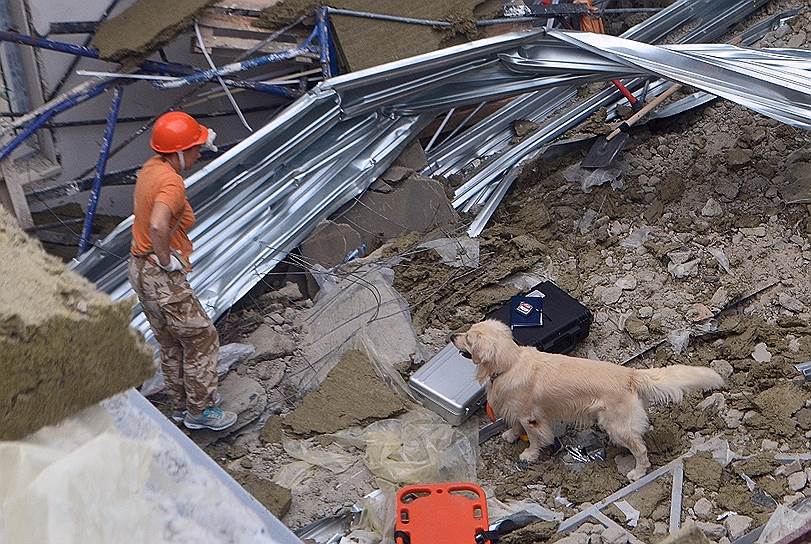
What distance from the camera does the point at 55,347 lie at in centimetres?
300

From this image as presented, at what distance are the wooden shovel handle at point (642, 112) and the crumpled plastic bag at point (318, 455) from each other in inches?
141

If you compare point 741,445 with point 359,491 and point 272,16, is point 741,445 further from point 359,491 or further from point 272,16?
point 272,16

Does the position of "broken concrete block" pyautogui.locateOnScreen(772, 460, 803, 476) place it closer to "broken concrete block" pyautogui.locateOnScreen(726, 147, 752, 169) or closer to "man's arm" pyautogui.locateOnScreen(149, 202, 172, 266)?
"broken concrete block" pyautogui.locateOnScreen(726, 147, 752, 169)

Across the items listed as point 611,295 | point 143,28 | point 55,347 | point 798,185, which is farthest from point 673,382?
point 143,28

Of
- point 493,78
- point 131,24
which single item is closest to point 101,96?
point 131,24

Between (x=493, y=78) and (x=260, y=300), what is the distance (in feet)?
8.26

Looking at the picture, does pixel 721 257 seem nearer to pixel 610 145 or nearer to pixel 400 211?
pixel 610 145

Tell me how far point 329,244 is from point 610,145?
8.04 ft

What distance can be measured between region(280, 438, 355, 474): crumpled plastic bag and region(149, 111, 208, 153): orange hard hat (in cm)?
198

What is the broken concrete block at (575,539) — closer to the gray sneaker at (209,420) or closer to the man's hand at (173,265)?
the gray sneaker at (209,420)

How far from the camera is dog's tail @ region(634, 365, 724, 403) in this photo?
17.7ft

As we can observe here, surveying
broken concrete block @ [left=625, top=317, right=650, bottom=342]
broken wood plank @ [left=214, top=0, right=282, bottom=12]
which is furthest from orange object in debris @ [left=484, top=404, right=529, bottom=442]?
broken wood plank @ [left=214, top=0, right=282, bottom=12]


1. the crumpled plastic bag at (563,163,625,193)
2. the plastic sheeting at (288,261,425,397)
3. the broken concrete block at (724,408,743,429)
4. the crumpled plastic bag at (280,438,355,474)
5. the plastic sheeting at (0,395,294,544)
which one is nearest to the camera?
the plastic sheeting at (0,395,294,544)

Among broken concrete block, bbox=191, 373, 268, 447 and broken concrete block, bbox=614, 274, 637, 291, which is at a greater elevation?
broken concrete block, bbox=191, 373, 268, 447
